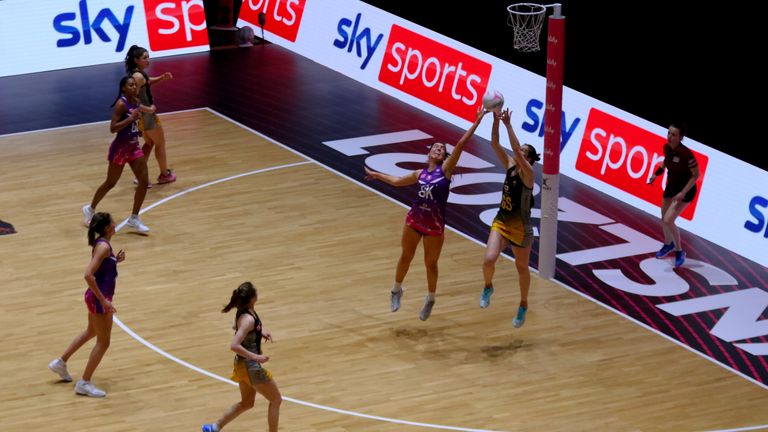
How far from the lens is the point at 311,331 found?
1366 cm

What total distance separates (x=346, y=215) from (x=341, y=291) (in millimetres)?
2371

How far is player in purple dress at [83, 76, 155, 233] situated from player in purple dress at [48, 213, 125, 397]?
3.79m

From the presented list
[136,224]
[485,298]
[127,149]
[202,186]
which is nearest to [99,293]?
[485,298]

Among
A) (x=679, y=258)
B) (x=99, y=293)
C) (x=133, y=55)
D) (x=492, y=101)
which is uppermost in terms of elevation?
(x=492, y=101)

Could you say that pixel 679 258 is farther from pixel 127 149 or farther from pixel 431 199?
pixel 127 149

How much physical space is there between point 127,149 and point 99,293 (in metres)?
4.49

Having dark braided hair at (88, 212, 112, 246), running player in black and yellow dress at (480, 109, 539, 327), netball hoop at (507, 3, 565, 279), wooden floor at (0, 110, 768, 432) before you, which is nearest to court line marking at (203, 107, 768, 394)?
wooden floor at (0, 110, 768, 432)

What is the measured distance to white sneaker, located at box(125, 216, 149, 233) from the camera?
1614 centimetres

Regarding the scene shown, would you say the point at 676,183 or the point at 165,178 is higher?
the point at 676,183

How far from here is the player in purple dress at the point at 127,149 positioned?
1535cm

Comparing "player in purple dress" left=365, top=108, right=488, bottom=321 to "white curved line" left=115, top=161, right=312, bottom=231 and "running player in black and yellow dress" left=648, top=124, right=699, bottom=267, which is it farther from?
"white curved line" left=115, top=161, right=312, bottom=231

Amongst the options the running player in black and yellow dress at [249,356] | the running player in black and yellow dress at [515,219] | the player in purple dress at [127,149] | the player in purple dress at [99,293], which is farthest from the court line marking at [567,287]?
the player in purple dress at [99,293]

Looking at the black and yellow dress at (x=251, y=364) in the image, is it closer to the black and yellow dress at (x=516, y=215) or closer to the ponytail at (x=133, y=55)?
the black and yellow dress at (x=516, y=215)

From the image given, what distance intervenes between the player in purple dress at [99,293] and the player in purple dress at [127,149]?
379 centimetres
